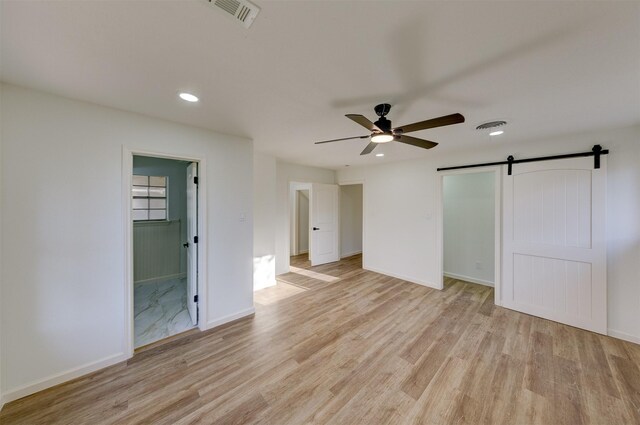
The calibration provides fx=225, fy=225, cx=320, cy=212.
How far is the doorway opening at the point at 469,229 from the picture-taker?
171 inches

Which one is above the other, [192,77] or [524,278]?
[192,77]

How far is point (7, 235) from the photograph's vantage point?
174 cm

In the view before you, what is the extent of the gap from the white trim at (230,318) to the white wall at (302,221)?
3794 mm

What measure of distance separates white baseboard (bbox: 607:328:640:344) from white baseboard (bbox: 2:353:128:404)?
5.37 metres

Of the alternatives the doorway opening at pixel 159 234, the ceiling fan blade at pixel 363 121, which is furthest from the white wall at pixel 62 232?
the ceiling fan blade at pixel 363 121

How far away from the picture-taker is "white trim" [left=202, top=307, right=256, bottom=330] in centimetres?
280

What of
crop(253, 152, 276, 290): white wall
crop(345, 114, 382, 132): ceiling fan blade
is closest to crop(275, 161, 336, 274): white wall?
crop(253, 152, 276, 290): white wall

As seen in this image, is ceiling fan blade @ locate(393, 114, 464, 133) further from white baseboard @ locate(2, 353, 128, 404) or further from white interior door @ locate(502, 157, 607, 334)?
white baseboard @ locate(2, 353, 128, 404)

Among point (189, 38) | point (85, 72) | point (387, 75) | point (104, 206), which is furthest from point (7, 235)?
point (387, 75)

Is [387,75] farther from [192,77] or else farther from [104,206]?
[104,206]

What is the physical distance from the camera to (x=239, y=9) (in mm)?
1074

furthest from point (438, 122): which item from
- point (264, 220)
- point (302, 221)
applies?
point (302, 221)

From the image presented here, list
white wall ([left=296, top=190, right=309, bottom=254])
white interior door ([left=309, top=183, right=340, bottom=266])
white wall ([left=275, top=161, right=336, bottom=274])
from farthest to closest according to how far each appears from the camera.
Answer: white wall ([left=296, top=190, right=309, bottom=254]), white interior door ([left=309, top=183, right=340, bottom=266]), white wall ([left=275, top=161, right=336, bottom=274])

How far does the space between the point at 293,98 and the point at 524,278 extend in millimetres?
3949
